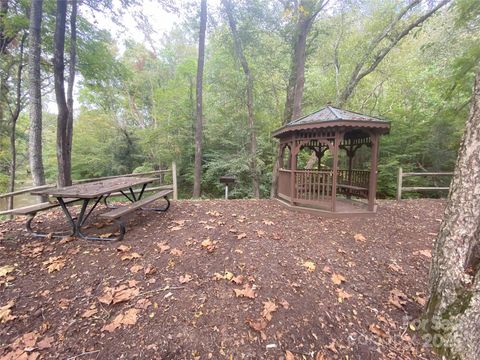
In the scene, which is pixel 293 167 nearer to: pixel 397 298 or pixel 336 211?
pixel 336 211

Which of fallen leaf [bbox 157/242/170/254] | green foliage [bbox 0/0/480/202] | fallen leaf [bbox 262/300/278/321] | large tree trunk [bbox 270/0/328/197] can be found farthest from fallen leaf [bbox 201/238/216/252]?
green foliage [bbox 0/0/480/202]

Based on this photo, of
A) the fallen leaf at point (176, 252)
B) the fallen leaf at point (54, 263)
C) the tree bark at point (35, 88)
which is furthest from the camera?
the tree bark at point (35, 88)

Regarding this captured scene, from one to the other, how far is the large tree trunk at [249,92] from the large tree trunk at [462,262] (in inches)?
316

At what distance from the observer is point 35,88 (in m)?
5.07

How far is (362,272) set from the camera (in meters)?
3.10

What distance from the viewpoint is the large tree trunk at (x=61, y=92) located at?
5.52 meters

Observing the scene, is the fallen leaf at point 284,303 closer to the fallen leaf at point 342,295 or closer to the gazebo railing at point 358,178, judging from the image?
the fallen leaf at point 342,295

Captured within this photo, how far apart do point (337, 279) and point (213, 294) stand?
64.7 inches

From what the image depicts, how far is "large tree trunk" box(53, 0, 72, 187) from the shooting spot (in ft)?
18.1

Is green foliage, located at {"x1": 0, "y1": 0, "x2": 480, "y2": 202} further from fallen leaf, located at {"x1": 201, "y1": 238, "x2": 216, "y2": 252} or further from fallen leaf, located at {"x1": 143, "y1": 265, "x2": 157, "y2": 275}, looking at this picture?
fallen leaf, located at {"x1": 143, "y1": 265, "x2": 157, "y2": 275}

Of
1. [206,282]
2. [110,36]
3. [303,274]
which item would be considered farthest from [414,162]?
[110,36]

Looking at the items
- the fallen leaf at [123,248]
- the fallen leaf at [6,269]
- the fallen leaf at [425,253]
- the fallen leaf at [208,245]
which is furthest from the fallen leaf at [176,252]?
the fallen leaf at [425,253]

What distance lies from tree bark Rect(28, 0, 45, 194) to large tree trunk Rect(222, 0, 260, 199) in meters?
6.55

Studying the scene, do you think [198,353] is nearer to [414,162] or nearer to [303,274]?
[303,274]
